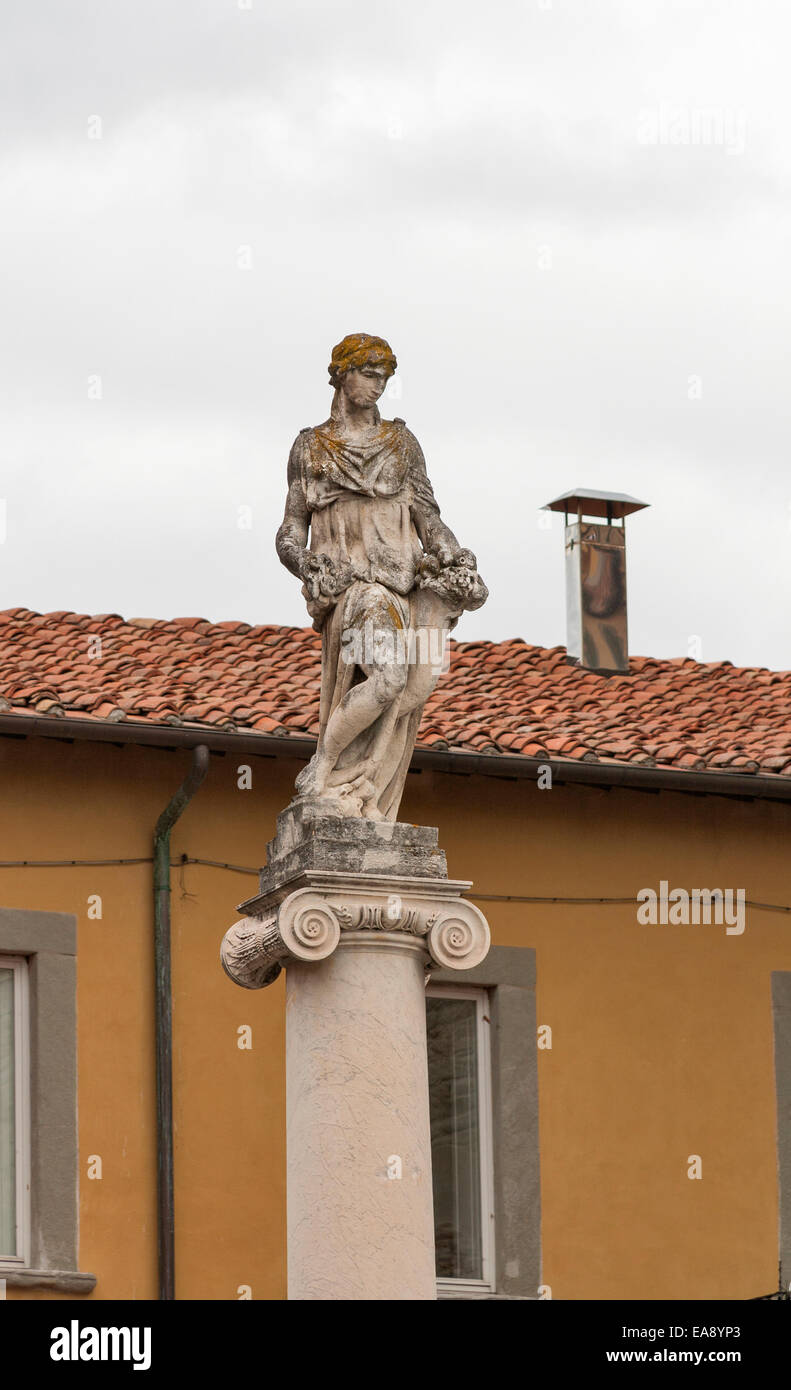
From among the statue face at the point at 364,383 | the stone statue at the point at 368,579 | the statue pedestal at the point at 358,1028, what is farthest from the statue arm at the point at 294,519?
the statue pedestal at the point at 358,1028

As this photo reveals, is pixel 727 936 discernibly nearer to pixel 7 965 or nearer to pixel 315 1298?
pixel 7 965

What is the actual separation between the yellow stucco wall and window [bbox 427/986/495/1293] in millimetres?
342

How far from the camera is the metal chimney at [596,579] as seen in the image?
63.3 feet

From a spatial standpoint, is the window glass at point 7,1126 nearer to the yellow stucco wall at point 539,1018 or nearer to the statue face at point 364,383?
the yellow stucco wall at point 539,1018

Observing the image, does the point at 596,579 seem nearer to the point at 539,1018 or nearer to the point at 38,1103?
the point at 539,1018

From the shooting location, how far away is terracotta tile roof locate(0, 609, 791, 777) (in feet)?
50.7

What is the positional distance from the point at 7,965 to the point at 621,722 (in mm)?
4342

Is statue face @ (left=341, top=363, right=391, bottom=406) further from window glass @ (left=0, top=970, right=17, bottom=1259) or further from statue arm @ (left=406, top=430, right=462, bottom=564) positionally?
window glass @ (left=0, top=970, right=17, bottom=1259)

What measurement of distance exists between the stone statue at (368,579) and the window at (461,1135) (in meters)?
5.32

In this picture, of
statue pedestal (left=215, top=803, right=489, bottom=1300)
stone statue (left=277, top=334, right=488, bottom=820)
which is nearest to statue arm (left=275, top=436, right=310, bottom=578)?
stone statue (left=277, top=334, right=488, bottom=820)
